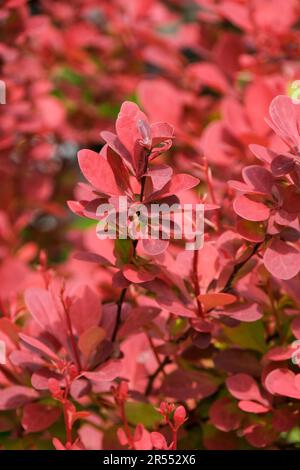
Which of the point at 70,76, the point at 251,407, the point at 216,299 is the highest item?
the point at 216,299

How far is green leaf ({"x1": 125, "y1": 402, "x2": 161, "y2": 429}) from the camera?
2.86 ft

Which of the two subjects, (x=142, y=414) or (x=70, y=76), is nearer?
(x=142, y=414)

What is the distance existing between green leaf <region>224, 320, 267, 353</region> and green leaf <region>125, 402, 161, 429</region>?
14 centimetres

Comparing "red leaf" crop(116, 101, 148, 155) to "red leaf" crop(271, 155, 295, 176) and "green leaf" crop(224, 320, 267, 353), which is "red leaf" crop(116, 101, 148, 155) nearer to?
"red leaf" crop(271, 155, 295, 176)

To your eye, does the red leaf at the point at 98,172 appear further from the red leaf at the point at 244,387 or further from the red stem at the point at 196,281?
the red leaf at the point at 244,387

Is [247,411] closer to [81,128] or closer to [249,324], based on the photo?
[249,324]

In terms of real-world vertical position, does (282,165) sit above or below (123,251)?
above

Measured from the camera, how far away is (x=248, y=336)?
840 millimetres

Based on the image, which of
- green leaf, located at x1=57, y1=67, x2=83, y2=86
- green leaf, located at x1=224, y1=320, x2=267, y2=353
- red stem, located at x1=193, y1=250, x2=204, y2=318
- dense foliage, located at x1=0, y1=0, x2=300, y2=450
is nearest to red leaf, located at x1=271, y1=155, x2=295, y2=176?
dense foliage, located at x1=0, y1=0, x2=300, y2=450

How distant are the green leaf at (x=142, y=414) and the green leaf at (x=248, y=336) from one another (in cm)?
14

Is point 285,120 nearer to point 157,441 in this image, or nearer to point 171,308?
point 171,308

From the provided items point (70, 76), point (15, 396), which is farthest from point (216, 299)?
point (70, 76)

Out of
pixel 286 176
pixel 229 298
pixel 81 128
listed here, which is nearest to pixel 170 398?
pixel 229 298

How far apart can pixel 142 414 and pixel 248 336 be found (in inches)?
6.4
